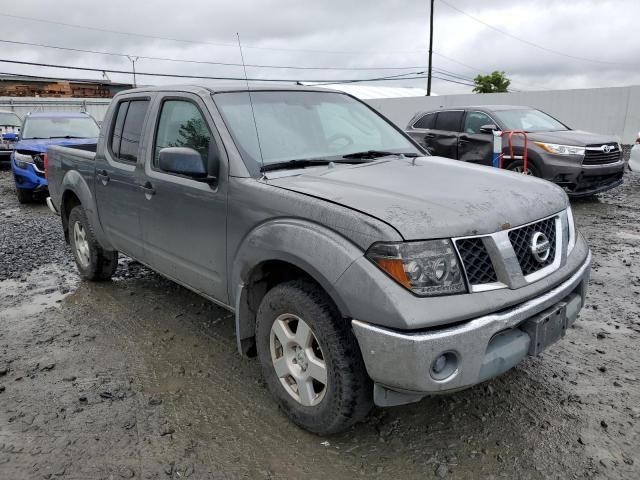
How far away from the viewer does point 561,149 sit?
828 cm

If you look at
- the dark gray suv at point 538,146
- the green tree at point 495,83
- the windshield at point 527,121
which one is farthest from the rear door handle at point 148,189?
the green tree at point 495,83

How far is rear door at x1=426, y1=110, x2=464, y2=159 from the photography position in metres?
10.0

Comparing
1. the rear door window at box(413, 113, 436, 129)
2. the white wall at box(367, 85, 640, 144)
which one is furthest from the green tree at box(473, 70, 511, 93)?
the rear door window at box(413, 113, 436, 129)

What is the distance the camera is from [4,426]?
2.91 m

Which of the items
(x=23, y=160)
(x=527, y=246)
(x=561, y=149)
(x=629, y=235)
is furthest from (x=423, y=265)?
(x=23, y=160)

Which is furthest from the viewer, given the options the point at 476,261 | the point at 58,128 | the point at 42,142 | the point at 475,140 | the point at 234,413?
the point at 58,128

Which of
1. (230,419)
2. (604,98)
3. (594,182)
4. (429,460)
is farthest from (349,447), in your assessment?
(604,98)

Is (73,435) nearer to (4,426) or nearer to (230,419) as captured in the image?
(4,426)

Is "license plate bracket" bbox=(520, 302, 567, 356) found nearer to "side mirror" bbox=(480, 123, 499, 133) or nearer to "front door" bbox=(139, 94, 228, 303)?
"front door" bbox=(139, 94, 228, 303)

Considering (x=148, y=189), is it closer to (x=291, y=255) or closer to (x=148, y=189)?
(x=148, y=189)

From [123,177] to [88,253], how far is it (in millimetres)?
1447

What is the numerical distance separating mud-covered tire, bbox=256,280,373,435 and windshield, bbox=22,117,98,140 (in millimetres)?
9805

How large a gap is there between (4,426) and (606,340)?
399 cm

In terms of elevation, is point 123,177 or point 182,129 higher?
point 182,129
